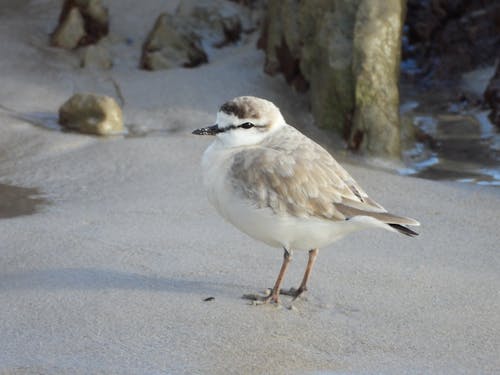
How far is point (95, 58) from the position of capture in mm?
7770

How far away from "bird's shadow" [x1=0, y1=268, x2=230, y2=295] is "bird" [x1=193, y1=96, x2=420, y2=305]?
1.18 feet

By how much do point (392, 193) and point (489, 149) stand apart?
1677mm

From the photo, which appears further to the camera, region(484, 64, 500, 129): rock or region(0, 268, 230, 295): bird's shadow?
region(484, 64, 500, 129): rock

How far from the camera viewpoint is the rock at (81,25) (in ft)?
26.0

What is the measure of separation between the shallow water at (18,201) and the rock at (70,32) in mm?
2497

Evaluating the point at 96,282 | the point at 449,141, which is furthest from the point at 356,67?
the point at 96,282

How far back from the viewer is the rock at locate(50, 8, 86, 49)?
26.0 ft

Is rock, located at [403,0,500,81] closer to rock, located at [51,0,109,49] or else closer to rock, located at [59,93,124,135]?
rock, located at [51,0,109,49]

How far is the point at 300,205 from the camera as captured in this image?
3811 millimetres

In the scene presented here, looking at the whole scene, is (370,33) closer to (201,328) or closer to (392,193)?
(392,193)

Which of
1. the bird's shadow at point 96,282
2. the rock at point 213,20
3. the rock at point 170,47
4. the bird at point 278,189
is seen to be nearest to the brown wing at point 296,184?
the bird at point 278,189

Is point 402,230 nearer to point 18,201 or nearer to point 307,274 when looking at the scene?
point 307,274

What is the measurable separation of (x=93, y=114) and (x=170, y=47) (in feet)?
4.72

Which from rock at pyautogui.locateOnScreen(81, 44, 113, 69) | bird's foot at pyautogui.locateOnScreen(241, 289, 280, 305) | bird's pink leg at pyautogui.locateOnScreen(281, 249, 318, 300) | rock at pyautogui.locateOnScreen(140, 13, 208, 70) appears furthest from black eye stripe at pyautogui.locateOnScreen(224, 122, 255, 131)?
rock at pyautogui.locateOnScreen(81, 44, 113, 69)
